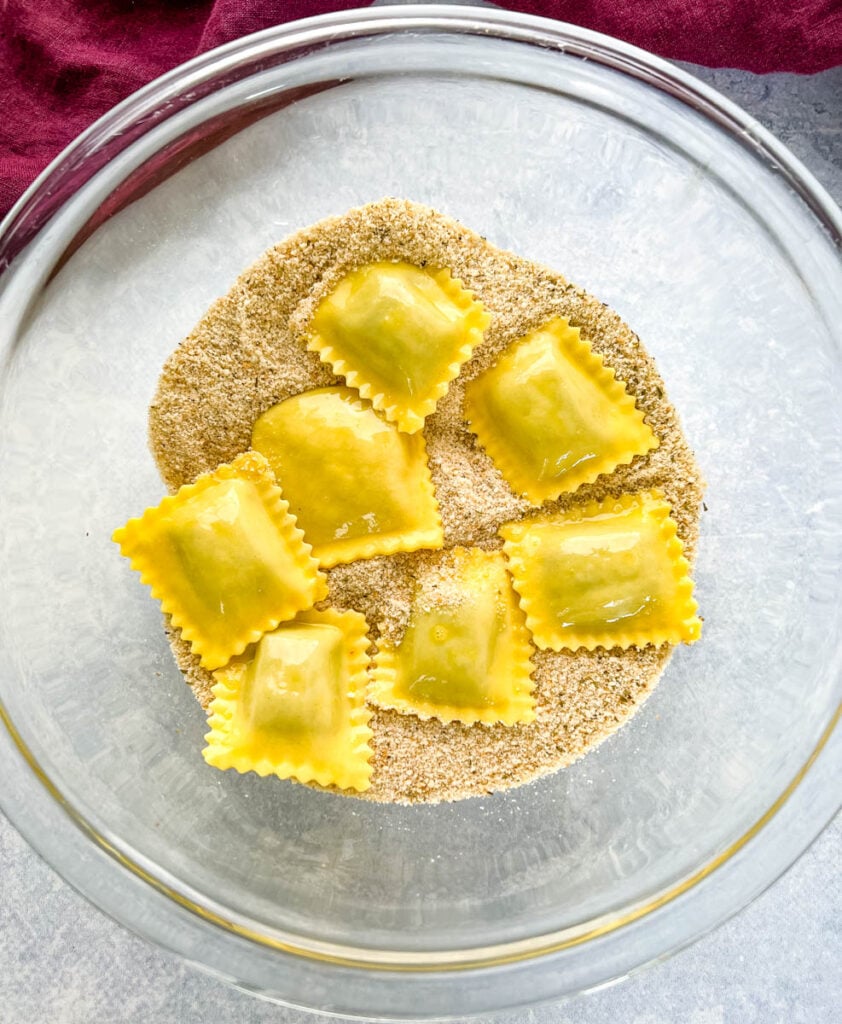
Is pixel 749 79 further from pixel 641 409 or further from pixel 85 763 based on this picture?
pixel 85 763

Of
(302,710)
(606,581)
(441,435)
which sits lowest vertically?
(606,581)

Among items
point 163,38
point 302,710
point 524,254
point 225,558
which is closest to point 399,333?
point 524,254

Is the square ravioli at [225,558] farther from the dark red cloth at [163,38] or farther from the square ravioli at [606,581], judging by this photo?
the dark red cloth at [163,38]

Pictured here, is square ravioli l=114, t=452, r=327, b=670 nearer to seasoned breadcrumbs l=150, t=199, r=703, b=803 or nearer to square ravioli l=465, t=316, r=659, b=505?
seasoned breadcrumbs l=150, t=199, r=703, b=803

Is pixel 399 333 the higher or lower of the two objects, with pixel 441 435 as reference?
higher

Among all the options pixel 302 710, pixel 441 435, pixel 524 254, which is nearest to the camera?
pixel 302 710

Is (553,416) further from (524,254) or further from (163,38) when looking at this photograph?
(163,38)
